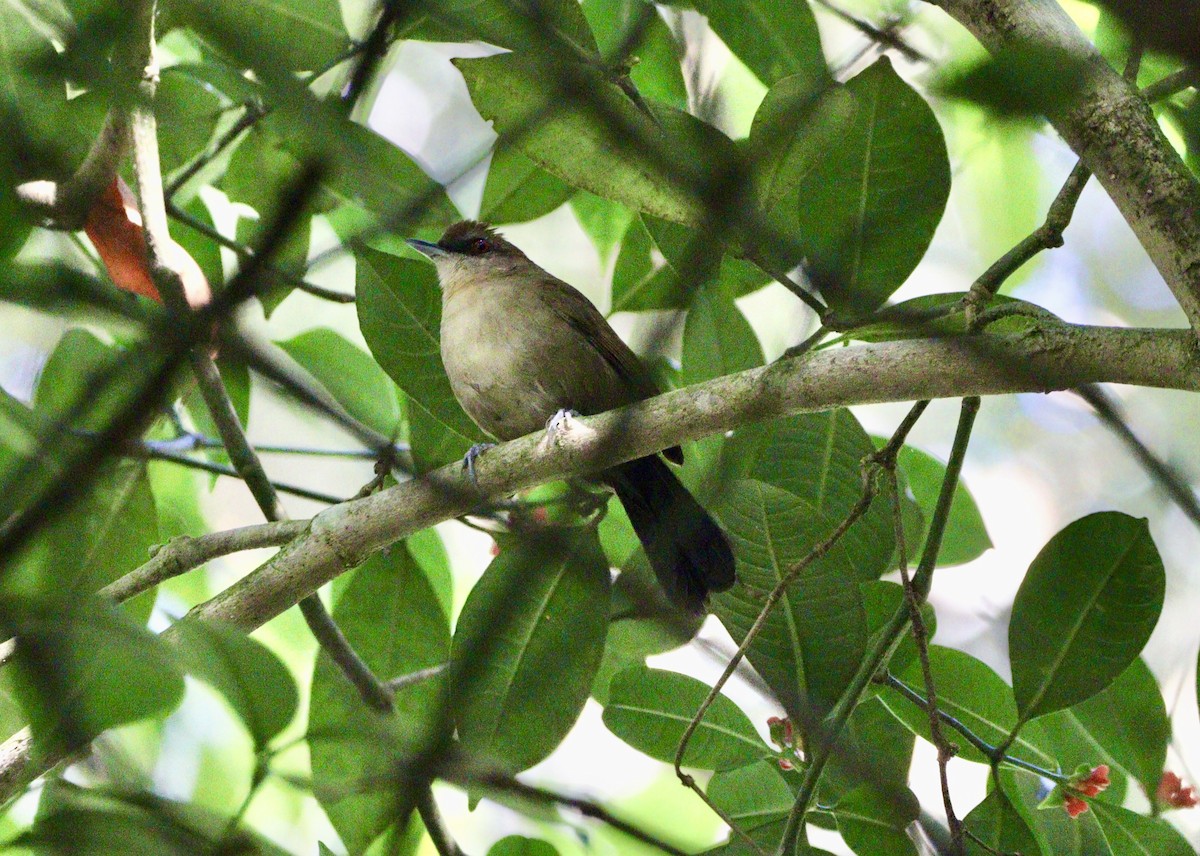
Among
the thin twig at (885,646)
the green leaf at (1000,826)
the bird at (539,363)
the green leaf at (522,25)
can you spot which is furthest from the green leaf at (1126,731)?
the green leaf at (522,25)

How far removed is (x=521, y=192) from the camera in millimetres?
2672

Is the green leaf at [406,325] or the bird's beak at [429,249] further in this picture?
the bird's beak at [429,249]

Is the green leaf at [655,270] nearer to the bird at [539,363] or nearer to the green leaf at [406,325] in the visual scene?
the bird at [539,363]

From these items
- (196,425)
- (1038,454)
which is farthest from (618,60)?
(1038,454)

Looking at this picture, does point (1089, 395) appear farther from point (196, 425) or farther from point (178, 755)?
point (196, 425)

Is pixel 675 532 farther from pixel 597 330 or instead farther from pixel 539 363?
pixel 597 330

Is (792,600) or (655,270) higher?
(655,270)

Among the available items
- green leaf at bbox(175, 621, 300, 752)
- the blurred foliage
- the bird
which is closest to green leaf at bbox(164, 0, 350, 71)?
the blurred foliage

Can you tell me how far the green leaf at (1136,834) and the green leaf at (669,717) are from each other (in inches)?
22.0

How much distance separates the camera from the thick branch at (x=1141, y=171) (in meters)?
1.26

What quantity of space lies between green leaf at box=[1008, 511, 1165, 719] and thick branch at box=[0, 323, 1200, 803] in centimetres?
47

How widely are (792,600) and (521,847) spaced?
57 centimetres

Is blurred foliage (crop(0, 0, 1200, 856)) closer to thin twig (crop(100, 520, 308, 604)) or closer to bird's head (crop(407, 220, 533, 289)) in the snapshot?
thin twig (crop(100, 520, 308, 604))

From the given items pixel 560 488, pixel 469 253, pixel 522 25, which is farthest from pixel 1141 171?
pixel 469 253
